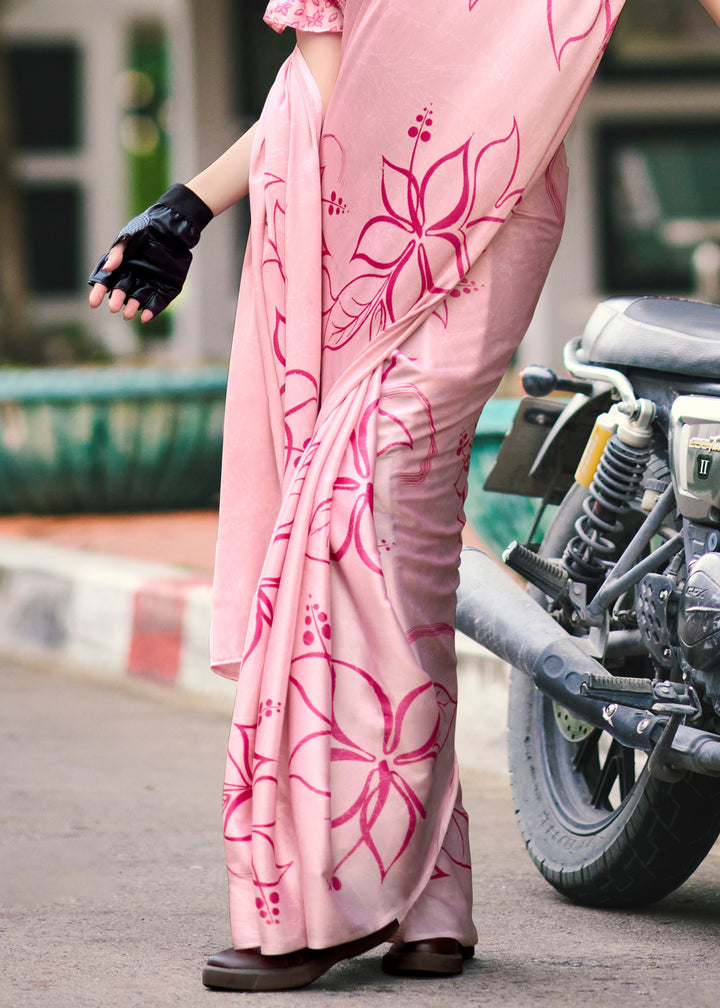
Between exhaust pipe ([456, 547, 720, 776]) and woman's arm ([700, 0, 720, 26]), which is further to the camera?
exhaust pipe ([456, 547, 720, 776])

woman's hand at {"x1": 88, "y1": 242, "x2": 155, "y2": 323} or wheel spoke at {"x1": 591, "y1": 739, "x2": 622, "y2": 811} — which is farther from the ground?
woman's hand at {"x1": 88, "y1": 242, "x2": 155, "y2": 323}

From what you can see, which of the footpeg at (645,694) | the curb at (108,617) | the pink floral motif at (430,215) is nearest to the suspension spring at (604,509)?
the footpeg at (645,694)

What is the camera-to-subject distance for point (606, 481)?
308 cm

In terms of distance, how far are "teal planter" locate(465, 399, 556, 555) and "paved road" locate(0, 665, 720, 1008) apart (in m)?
0.72

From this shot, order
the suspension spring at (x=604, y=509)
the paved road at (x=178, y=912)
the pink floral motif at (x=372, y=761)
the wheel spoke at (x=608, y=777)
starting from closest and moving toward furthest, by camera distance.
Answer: the pink floral motif at (x=372, y=761)
the paved road at (x=178, y=912)
the suspension spring at (x=604, y=509)
the wheel spoke at (x=608, y=777)

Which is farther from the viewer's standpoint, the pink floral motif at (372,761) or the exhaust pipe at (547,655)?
the exhaust pipe at (547,655)

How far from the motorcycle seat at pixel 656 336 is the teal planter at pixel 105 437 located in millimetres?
4616

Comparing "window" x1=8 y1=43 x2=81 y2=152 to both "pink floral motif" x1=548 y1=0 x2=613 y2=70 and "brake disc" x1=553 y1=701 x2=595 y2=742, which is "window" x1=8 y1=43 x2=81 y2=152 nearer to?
"brake disc" x1=553 y1=701 x2=595 y2=742

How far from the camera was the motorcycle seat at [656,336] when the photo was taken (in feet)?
9.53

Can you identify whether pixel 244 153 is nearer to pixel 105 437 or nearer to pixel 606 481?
pixel 606 481

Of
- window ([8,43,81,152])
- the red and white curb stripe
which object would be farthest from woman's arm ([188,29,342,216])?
window ([8,43,81,152])

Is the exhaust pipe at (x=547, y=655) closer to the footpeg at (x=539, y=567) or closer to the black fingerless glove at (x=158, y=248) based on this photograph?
the footpeg at (x=539, y=567)

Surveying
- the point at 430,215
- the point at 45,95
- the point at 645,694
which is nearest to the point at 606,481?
the point at 645,694

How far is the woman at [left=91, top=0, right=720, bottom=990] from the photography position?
2555 mm
